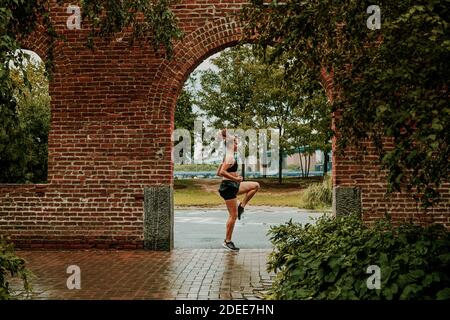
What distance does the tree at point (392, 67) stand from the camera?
11.9 ft

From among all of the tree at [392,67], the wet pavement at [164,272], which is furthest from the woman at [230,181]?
the tree at [392,67]

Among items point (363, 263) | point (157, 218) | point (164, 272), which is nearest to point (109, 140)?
point (157, 218)

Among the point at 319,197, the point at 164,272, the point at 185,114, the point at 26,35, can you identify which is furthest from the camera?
the point at 185,114

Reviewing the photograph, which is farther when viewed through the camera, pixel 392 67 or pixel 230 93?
pixel 230 93

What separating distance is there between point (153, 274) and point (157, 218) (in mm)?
2297

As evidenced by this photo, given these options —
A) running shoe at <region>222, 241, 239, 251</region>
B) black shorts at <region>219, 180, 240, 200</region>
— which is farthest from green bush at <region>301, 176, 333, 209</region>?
black shorts at <region>219, 180, 240, 200</region>

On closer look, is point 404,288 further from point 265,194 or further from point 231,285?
point 265,194

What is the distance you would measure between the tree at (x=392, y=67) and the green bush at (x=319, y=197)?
1505 cm

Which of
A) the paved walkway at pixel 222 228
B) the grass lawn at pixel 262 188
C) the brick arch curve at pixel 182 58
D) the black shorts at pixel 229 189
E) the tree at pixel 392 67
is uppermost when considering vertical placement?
the brick arch curve at pixel 182 58

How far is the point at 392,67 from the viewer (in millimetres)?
4297

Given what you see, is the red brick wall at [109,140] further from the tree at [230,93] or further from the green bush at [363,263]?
the tree at [230,93]

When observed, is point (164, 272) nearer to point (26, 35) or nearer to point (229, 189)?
point (229, 189)
